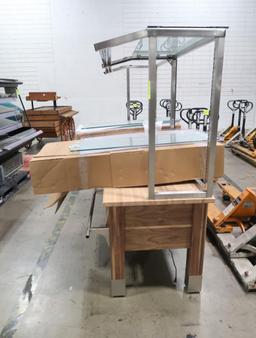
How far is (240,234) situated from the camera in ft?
7.09

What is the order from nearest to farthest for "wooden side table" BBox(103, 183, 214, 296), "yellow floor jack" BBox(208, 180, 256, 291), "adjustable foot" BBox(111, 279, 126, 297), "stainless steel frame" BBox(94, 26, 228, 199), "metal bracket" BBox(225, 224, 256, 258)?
"stainless steel frame" BBox(94, 26, 228, 199), "wooden side table" BBox(103, 183, 214, 296), "adjustable foot" BBox(111, 279, 126, 297), "yellow floor jack" BBox(208, 180, 256, 291), "metal bracket" BBox(225, 224, 256, 258)

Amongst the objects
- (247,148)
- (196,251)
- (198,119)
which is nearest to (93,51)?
(198,119)

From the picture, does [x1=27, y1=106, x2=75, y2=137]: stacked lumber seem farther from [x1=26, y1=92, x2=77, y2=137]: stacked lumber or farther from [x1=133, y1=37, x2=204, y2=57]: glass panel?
[x1=133, y1=37, x2=204, y2=57]: glass panel

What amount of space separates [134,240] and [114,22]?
640cm

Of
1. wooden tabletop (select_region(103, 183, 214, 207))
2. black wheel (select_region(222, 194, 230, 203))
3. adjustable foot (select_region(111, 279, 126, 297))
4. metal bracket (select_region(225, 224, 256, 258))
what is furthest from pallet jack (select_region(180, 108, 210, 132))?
adjustable foot (select_region(111, 279, 126, 297))

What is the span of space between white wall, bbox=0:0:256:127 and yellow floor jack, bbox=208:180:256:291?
522cm

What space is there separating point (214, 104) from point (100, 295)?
4.48 feet

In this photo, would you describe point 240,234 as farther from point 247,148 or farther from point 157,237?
point 247,148

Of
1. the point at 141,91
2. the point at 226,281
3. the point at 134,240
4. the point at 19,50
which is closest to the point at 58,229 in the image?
the point at 134,240

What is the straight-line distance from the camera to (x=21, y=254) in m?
2.17

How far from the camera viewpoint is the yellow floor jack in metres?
1.80

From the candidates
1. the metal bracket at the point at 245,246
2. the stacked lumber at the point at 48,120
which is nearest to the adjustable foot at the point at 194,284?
the metal bracket at the point at 245,246

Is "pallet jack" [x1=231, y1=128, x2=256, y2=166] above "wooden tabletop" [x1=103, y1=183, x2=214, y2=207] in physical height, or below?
below

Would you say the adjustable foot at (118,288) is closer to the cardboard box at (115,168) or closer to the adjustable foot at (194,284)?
the adjustable foot at (194,284)
